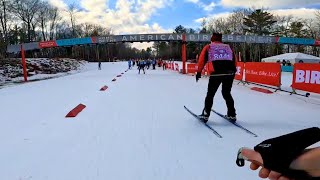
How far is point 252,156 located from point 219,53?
5.07 m

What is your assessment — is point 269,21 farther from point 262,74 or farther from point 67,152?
point 67,152

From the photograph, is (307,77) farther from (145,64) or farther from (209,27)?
(209,27)

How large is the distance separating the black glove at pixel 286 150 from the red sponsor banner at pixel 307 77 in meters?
9.58

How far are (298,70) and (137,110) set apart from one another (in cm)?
608

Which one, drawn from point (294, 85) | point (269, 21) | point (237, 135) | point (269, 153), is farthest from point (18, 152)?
point (269, 21)

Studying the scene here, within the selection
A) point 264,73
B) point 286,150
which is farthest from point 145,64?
point 286,150

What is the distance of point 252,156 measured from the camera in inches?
54.4

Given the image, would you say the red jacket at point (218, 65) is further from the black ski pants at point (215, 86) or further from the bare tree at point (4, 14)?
the bare tree at point (4, 14)

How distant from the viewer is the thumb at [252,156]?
52.4 inches

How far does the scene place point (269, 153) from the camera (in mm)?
1258

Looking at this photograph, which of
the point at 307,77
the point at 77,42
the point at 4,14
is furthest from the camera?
the point at 4,14

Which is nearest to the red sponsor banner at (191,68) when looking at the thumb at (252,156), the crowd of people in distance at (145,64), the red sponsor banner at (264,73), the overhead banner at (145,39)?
the crowd of people in distance at (145,64)

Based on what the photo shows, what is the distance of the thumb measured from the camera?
1332 mm

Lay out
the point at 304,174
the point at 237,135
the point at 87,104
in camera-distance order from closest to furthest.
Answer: the point at 304,174 < the point at 237,135 < the point at 87,104
